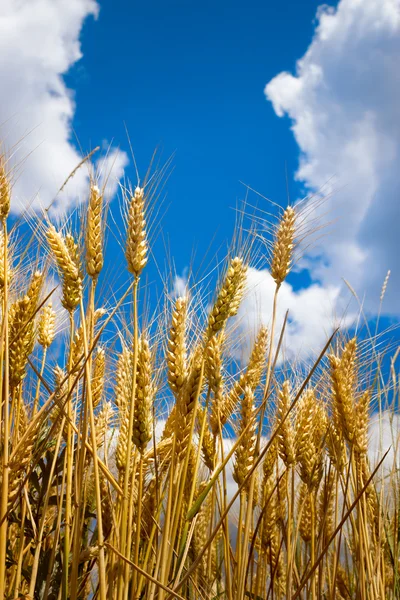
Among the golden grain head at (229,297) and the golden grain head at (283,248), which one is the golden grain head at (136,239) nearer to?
the golden grain head at (229,297)

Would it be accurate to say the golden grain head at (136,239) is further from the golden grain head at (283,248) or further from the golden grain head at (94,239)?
the golden grain head at (283,248)

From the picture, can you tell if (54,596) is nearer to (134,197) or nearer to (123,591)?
(123,591)

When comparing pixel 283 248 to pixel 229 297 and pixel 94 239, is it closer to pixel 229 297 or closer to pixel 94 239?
pixel 229 297

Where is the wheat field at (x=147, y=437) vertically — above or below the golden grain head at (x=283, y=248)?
below

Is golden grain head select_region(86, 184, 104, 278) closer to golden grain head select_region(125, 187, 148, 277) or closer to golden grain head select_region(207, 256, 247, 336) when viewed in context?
golden grain head select_region(125, 187, 148, 277)

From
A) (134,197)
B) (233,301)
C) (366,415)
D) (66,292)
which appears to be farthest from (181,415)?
(366,415)

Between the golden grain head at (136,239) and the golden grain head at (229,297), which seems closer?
the golden grain head at (136,239)

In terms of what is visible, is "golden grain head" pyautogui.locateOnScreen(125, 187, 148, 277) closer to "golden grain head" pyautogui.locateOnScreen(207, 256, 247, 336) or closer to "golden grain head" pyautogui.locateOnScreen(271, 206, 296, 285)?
"golden grain head" pyautogui.locateOnScreen(207, 256, 247, 336)

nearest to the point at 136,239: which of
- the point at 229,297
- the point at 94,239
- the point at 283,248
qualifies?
the point at 94,239

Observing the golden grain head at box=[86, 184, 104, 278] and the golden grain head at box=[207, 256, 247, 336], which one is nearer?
the golden grain head at box=[86, 184, 104, 278]

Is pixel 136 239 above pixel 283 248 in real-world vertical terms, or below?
below

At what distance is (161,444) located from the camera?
223 cm

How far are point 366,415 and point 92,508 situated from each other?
4.28ft

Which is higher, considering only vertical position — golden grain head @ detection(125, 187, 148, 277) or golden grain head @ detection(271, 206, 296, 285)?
golden grain head @ detection(271, 206, 296, 285)
